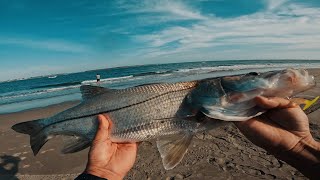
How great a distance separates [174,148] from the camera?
334cm

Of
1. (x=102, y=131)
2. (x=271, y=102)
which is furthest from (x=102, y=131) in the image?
(x=271, y=102)

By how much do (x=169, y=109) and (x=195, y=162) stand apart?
10.9 feet

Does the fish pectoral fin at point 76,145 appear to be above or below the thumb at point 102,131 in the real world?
below

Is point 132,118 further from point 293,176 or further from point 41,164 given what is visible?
point 41,164

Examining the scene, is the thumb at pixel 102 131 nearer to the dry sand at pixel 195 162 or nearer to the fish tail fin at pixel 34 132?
the fish tail fin at pixel 34 132

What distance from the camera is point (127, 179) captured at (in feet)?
19.8

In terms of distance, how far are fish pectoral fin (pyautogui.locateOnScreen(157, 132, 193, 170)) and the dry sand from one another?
8.73 feet

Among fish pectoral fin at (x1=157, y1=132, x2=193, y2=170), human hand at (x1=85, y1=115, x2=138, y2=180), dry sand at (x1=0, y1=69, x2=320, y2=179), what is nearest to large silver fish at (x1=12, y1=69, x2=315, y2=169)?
fish pectoral fin at (x1=157, y1=132, x2=193, y2=170)

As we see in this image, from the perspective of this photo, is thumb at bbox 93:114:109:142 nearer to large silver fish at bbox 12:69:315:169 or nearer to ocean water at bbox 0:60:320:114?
large silver fish at bbox 12:69:315:169

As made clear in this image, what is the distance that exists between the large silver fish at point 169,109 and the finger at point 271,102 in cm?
5

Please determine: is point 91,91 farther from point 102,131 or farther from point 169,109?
point 169,109

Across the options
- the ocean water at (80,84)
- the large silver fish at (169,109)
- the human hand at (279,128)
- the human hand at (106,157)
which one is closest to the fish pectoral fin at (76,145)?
the large silver fish at (169,109)

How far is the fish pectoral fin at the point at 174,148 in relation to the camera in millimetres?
3303

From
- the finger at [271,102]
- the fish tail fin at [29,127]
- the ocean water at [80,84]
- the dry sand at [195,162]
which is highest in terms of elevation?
the finger at [271,102]
